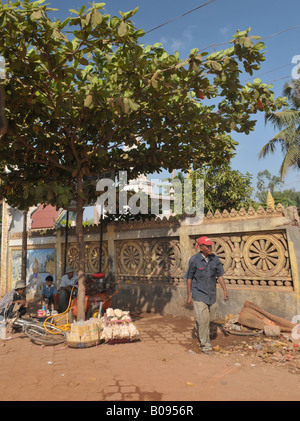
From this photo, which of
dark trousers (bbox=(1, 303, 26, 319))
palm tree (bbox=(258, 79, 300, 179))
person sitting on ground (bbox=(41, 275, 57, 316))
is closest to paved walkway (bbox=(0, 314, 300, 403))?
dark trousers (bbox=(1, 303, 26, 319))

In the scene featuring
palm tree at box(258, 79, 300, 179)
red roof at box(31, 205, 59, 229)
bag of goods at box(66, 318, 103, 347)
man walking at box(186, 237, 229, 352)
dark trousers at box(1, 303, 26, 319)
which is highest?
palm tree at box(258, 79, 300, 179)

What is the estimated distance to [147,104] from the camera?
20.1ft

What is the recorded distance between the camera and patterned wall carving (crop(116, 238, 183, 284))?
8.49m

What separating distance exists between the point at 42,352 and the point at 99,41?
531 centimetres

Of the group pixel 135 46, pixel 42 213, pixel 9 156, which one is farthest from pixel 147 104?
pixel 42 213

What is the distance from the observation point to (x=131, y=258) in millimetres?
9508

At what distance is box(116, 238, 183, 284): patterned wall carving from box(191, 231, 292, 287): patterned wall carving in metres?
1.37

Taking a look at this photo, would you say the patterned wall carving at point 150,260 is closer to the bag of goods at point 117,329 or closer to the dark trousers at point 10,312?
the bag of goods at point 117,329

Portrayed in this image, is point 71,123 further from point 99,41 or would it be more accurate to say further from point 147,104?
point 99,41

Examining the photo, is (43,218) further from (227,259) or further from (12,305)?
(227,259)

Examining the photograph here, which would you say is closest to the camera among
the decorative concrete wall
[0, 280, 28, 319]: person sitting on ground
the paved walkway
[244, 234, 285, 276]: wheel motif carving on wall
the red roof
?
the paved walkway

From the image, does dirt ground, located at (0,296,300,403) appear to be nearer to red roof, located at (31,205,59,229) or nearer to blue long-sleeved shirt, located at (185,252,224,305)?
blue long-sleeved shirt, located at (185,252,224,305)

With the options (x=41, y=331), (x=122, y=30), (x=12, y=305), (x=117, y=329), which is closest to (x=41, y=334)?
(x=41, y=331)

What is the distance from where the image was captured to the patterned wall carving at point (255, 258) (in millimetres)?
6500
